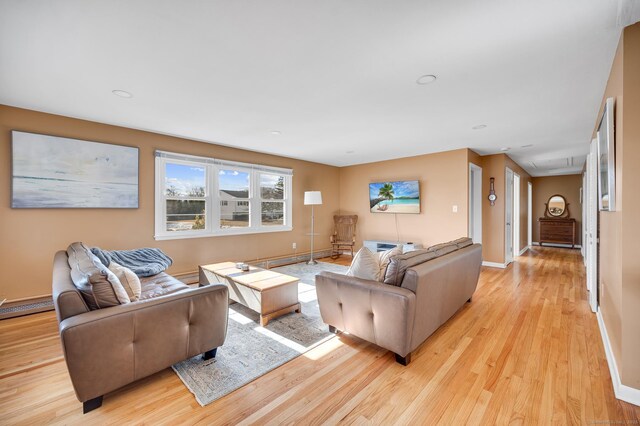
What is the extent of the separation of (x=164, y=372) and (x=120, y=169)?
115 inches

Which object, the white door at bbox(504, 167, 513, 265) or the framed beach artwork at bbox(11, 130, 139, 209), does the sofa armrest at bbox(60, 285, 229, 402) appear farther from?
the white door at bbox(504, 167, 513, 265)

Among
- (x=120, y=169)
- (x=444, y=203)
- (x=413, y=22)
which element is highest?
(x=413, y=22)

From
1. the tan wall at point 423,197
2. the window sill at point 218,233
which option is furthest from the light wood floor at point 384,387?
the tan wall at point 423,197

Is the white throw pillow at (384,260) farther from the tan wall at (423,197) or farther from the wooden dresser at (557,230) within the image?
the wooden dresser at (557,230)

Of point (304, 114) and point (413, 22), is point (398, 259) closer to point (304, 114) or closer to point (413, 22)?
point (413, 22)

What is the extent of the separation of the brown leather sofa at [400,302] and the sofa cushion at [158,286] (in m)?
1.42

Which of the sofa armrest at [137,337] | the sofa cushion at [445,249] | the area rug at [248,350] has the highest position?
the sofa cushion at [445,249]

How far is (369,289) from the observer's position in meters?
2.16

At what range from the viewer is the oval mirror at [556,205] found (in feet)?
27.5

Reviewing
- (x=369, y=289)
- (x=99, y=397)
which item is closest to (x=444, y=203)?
(x=369, y=289)

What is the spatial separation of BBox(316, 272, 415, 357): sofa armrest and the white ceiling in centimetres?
180

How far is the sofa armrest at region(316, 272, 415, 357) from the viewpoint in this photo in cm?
198

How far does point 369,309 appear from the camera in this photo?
217cm

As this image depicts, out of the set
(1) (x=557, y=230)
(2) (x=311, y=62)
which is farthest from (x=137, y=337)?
(1) (x=557, y=230)
